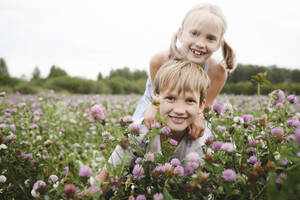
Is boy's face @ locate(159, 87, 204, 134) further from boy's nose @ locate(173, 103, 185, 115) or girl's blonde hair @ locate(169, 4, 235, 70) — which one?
girl's blonde hair @ locate(169, 4, 235, 70)

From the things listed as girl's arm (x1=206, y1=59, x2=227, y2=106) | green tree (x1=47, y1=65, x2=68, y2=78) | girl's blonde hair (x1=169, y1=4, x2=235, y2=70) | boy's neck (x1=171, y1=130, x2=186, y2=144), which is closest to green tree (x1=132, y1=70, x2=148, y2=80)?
green tree (x1=47, y1=65, x2=68, y2=78)

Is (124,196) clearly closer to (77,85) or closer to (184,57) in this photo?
(184,57)

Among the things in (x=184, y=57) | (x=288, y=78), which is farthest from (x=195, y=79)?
(x=288, y=78)

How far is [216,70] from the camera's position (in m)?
2.02

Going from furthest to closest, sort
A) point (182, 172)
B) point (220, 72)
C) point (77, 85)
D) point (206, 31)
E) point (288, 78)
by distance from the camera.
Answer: point (77, 85) < point (288, 78) < point (220, 72) < point (206, 31) < point (182, 172)

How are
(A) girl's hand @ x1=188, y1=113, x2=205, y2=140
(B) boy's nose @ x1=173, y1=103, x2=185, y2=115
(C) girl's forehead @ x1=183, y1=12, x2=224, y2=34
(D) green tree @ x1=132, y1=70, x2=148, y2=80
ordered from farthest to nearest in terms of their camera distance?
(D) green tree @ x1=132, y1=70, x2=148, y2=80 → (C) girl's forehead @ x1=183, y1=12, x2=224, y2=34 → (A) girl's hand @ x1=188, y1=113, x2=205, y2=140 → (B) boy's nose @ x1=173, y1=103, x2=185, y2=115

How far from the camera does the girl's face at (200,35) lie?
1464mm

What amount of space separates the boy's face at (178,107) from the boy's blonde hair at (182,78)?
0.03 metres

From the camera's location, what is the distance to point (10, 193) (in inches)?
50.1

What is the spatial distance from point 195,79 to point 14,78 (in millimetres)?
20740

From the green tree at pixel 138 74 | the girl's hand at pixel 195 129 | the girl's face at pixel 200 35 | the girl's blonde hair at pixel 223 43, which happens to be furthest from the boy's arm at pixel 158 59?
the green tree at pixel 138 74

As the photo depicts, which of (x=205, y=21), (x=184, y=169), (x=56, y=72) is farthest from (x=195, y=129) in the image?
(x=56, y=72)

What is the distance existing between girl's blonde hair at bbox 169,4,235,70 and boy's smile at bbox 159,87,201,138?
538 mm

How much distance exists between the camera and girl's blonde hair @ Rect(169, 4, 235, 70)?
5.06 ft
